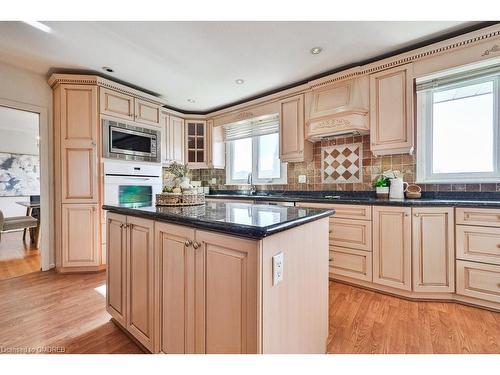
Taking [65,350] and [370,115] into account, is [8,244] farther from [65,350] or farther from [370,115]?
[370,115]

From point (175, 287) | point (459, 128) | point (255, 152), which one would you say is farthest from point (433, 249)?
point (255, 152)

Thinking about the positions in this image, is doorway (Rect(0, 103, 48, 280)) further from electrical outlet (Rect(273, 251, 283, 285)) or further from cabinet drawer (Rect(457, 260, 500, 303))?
cabinet drawer (Rect(457, 260, 500, 303))

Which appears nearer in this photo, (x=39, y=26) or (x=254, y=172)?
(x=39, y=26)

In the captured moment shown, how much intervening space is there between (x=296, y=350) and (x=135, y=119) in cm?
321

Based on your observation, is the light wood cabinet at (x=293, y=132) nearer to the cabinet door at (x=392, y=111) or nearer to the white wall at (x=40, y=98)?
the cabinet door at (x=392, y=111)

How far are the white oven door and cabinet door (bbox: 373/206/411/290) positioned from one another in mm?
2480

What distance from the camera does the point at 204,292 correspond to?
3.27 ft

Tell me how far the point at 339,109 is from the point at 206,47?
1563mm

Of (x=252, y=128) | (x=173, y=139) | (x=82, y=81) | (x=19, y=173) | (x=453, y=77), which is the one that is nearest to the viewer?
(x=453, y=77)

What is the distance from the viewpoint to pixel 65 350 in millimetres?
1388

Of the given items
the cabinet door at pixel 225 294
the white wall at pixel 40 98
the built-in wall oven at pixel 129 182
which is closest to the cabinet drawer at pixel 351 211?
the cabinet door at pixel 225 294

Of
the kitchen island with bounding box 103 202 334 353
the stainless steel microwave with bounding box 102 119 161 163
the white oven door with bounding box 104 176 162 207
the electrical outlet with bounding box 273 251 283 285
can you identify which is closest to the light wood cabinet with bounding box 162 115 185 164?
the stainless steel microwave with bounding box 102 119 161 163

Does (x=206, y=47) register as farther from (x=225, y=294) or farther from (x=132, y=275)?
(x=225, y=294)
